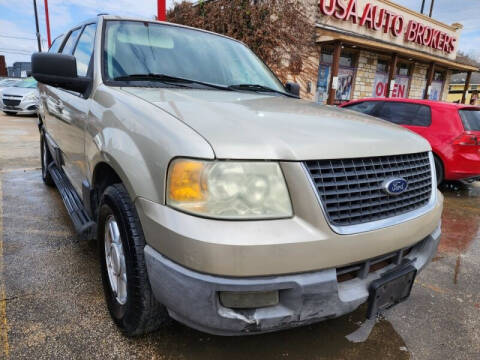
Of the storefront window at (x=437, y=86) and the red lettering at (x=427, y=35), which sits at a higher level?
the red lettering at (x=427, y=35)

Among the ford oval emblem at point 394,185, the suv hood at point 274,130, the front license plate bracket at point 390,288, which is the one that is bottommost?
the front license plate bracket at point 390,288

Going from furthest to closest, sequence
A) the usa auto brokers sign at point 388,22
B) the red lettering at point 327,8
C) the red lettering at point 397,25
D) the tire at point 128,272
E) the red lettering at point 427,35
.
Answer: the red lettering at point 427,35, the red lettering at point 397,25, the usa auto brokers sign at point 388,22, the red lettering at point 327,8, the tire at point 128,272

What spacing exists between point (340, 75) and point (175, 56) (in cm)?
1295

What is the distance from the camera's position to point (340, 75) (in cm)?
1419

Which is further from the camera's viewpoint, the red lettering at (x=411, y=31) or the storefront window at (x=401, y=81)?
the storefront window at (x=401, y=81)

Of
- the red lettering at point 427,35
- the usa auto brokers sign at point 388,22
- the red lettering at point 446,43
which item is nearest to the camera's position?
the usa auto brokers sign at point 388,22

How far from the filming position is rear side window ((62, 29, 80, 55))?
3215 millimetres

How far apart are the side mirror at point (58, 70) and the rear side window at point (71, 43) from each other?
108cm

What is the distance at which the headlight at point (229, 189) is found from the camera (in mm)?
1360

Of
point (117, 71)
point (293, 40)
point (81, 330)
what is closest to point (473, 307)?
point (81, 330)

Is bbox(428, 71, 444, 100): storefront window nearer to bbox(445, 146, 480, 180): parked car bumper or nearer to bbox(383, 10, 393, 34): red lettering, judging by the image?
bbox(383, 10, 393, 34): red lettering

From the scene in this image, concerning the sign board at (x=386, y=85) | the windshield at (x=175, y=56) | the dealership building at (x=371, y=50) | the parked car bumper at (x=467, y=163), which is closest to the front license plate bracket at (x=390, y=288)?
the windshield at (x=175, y=56)

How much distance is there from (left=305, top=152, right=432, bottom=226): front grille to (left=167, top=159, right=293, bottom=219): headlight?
169 millimetres

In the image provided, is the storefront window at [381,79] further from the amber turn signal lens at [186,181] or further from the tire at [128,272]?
the amber turn signal lens at [186,181]
